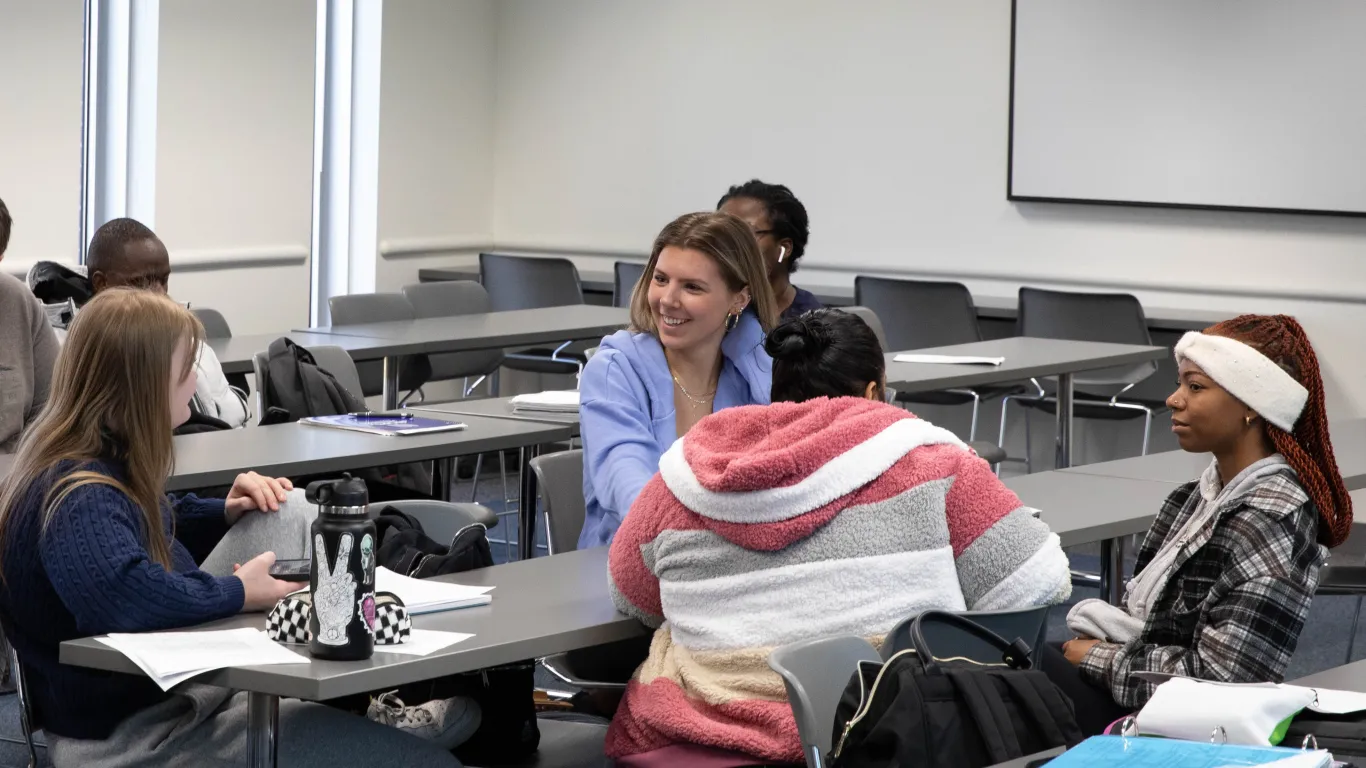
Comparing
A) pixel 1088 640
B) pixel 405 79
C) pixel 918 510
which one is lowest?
pixel 1088 640

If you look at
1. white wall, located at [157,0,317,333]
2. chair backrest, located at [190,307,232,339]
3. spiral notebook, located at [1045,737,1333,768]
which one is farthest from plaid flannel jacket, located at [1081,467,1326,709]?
white wall, located at [157,0,317,333]

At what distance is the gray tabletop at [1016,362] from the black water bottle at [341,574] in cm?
290

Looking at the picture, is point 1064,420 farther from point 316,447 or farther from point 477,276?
point 477,276

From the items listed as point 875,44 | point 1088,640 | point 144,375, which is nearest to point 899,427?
Result: point 1088,640

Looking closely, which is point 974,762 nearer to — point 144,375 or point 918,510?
point 918,510

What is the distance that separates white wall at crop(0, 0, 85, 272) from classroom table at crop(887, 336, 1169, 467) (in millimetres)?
3327

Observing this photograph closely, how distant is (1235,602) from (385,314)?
4.45m

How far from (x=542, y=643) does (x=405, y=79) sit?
21.0ft

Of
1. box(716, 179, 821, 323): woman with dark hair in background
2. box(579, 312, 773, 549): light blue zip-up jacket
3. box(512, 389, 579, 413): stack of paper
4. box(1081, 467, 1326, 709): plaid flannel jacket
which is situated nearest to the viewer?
box(1081, 467, 1326, 709): plaid flannel jacket

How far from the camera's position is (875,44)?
7.81 meters

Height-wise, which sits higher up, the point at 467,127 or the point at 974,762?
the point at 467,127

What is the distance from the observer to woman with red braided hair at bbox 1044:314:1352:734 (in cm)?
251

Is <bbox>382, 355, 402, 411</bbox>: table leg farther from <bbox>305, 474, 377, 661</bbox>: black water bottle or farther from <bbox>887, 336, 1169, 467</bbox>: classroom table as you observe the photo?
<bbox>305, 474, 377, 661</bbox>: black water bottle

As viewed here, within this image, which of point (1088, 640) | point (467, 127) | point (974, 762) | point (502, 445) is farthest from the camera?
point (467, 127)
